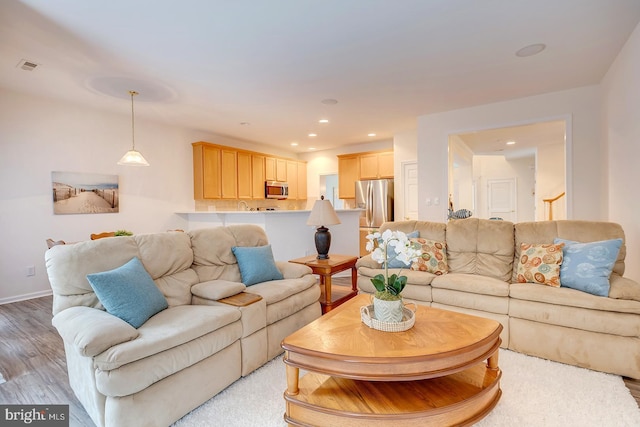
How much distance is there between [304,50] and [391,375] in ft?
8.95

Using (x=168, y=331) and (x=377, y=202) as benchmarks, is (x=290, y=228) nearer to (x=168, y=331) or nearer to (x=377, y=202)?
(x=377, y=202)

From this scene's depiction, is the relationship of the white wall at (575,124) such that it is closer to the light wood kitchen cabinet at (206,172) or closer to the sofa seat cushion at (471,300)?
the sofa seat cushion at (471,300)

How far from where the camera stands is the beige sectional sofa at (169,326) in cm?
152

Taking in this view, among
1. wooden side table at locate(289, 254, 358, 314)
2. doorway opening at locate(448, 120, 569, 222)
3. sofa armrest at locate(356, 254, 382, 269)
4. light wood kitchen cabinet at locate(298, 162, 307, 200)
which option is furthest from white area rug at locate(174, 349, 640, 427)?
light wood kitchen cabinet at locate(298, 162, 307, 200)

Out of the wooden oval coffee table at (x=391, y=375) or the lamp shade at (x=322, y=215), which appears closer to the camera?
the wooden oval coffee table at (x=391, y=375)

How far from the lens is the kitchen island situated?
470 centimetres

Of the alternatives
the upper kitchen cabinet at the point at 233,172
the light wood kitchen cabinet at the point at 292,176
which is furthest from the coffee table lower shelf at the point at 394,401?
the light wood kitchen cabinet at the point at 292,176

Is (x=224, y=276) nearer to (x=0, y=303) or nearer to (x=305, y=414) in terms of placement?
(x=305, y=414)

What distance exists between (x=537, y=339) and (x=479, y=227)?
46.7 inches

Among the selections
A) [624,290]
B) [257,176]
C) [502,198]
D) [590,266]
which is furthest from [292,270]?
[502,198]

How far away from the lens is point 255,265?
9.24 ft

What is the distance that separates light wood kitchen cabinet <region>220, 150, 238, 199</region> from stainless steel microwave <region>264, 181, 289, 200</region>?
84 cm

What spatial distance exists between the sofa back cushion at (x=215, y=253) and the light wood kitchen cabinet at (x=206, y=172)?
3283 mm

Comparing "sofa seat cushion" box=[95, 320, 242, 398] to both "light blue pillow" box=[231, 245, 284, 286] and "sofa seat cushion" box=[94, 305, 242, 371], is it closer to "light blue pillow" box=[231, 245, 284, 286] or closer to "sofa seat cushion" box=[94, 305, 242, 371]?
"sofa seat cushion" box=[94, 305, 242, 371]
